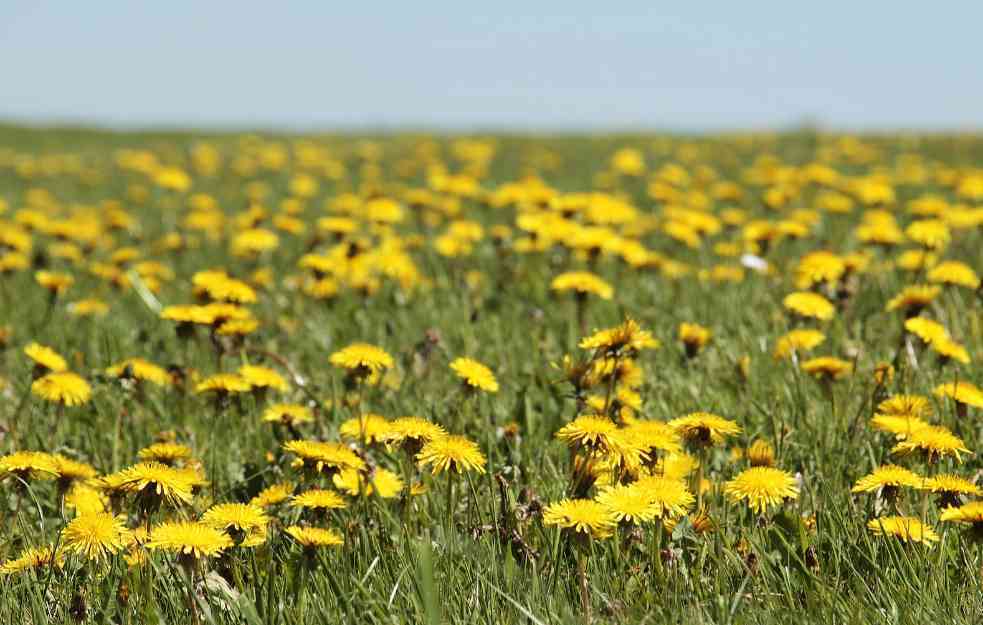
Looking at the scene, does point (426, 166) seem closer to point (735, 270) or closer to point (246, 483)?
point (735, 270)

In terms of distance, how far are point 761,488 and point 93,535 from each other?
1.08 m

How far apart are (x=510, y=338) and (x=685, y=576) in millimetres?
1703

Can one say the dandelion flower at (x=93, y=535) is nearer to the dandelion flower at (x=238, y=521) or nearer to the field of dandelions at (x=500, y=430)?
the field of dandelions at (x=500, y=430)

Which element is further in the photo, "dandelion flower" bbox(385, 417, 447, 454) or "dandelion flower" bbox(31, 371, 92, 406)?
"dandelion flower" bbox(31, 371, 92, 406)

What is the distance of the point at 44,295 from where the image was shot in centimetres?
453

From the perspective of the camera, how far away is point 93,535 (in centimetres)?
171

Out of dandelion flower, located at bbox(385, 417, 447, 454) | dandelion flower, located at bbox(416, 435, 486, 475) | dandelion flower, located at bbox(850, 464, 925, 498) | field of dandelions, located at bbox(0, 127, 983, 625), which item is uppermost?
dandelion flower, located at bbox(385, 417, 447, 454)

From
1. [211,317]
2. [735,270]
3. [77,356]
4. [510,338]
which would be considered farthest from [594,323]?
[77,356]

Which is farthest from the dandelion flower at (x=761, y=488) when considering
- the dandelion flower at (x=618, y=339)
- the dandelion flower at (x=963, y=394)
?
the dandelion flower at (x=963, y=394)

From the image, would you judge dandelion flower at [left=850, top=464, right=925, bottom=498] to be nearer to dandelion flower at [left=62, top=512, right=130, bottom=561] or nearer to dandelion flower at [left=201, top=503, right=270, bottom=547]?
dandelion flower at [left=201, top=503, right=270, bottom=547]

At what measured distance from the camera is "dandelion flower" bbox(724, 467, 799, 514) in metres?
1.81

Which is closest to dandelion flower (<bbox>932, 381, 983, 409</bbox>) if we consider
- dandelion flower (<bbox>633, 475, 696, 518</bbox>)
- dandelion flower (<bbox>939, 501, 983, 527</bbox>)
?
dandelion flower (<bbox>939, 501, 983, 527</bbox>)

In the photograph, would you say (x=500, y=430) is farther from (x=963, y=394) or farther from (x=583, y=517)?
(x=963, y=394)

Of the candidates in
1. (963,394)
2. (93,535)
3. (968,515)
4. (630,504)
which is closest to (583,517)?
(630,504)
